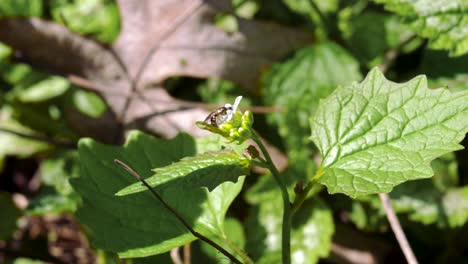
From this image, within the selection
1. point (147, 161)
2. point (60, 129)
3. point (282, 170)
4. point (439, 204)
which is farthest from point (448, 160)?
point (60, 129)

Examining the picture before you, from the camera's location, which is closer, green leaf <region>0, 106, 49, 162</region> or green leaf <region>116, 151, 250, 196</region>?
green leaf <region>116, 151, 250, 196</region>

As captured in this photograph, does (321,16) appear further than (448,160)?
Yes

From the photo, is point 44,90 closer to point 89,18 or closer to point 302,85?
point 89,18

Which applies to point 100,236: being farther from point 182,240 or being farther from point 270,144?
point 270,144

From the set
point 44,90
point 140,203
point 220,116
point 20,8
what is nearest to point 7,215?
point 44,90

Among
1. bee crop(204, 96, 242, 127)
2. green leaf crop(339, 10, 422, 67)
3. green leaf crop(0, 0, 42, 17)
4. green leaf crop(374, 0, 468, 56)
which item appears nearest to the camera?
bee crop(204, 96, 242, 127)

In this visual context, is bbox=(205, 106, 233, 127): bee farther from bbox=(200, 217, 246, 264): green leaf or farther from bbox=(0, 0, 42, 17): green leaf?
bbox=(0, 0, 42, 17): green leaf

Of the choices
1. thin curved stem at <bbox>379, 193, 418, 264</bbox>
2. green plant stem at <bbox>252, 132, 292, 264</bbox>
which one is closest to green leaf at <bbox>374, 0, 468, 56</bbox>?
thin curved stem at <bbox>379, 193, 418, 264</bbox>
